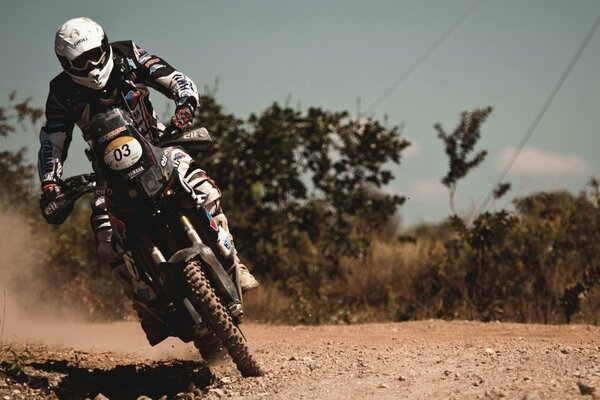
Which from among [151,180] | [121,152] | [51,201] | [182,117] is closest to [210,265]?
[151,180]

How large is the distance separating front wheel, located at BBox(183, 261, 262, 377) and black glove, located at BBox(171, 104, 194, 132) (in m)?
0.99

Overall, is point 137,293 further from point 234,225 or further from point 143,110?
point 234,225

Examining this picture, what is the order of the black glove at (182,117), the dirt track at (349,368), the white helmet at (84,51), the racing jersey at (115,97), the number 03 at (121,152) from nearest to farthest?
the dirt track at (349,368), the number 03 at (121,152), the white helmet at (84,51), the black glove at (182,117), the racing jersey at (115,97)

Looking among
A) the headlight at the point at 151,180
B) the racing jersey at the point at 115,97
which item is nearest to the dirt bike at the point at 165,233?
the headlight at the point at 151,180

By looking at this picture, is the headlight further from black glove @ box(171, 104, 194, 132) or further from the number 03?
black glove @ box(171, 104, 194, 132)

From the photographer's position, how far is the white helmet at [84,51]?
5.92 m

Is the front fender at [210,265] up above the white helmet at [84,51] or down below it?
below

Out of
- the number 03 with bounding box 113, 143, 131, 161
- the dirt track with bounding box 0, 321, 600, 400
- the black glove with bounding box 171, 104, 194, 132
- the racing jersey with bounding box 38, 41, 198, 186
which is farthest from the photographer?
the racing jersey with bounding box 38, 41, 198, 186

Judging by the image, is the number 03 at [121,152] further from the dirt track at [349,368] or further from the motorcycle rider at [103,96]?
the dirt track at [349,368]

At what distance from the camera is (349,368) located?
6113mm

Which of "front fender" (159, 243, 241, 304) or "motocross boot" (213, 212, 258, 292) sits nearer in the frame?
"front fender" (159, 243, 241, 304)

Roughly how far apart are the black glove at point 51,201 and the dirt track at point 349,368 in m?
1.17

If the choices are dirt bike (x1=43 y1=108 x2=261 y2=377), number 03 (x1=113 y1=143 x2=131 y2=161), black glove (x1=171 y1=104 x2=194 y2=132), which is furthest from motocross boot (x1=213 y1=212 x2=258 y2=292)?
number 03 (x1=113 y1=143 x2=131 y2=161)

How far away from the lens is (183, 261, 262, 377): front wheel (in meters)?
5.63
